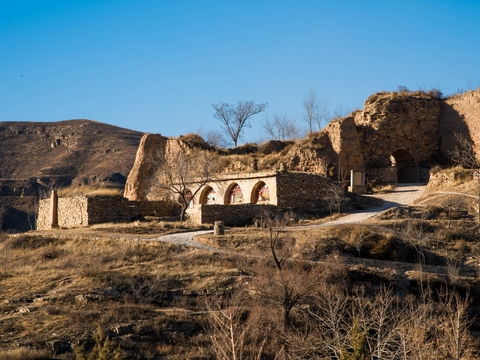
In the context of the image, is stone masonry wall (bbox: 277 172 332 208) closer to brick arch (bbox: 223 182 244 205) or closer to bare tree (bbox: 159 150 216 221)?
brick arch (bbox: 223 182 244 205)

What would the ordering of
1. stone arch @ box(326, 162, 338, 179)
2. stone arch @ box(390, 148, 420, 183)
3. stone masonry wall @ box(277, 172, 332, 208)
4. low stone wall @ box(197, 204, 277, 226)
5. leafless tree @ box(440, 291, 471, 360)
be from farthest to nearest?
stone arch @ box(390, 148, 420, 183) < stone arch @ box(326, 162, 338, 179) < stone masonry wall @ box(277, 172, 332, 208) < low stone wall @ box(197, 204, 277, 226) < leafless tree @ box(440, 291, 471, 360)

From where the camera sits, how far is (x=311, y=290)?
75.7ft

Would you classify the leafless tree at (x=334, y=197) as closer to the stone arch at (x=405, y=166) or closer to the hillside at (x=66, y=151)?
the stone arch at (x=405, y=166)

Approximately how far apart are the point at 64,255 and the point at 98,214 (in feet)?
22.5

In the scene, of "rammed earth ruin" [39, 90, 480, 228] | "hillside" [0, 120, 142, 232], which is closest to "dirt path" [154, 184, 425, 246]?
"rammed earth ruin" [39, 90, 480, 228]

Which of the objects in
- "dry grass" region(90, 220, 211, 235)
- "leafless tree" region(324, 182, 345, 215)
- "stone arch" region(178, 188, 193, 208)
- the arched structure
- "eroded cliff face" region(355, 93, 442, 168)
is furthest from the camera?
"eroded cliff face" region(355, 93, 442, 168)

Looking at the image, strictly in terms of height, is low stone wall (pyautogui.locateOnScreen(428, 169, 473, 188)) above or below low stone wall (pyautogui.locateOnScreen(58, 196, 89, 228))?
above

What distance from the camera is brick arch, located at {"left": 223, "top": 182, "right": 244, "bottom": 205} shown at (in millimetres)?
40188

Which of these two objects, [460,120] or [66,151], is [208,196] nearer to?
[460,120]

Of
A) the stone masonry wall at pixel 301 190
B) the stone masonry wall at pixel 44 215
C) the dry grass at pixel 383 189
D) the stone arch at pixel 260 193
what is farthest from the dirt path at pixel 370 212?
the stone masonry wall at pixel 44 215

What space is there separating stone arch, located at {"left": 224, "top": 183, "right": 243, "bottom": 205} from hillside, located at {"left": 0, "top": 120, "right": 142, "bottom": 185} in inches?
1315

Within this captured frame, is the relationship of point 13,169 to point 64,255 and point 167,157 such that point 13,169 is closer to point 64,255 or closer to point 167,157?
point 167,157

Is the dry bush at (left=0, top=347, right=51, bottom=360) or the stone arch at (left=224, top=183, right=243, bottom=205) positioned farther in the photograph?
the stone arch at (left=224, top=183, right=243, bottom=205)

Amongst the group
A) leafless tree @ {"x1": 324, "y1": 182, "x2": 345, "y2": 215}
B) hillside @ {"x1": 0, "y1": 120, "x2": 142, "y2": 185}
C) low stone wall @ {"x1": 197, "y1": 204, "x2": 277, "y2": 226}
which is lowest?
low stone wall @ {"x1": 197, "y1": 204, "x2": 277, "y2": 226}
